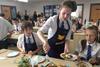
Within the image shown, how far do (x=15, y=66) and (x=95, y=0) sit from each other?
7659 mm

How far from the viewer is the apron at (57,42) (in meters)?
2.00

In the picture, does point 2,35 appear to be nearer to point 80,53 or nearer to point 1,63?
point 1,63

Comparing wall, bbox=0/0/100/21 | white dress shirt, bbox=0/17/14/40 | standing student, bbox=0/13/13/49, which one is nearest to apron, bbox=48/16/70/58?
standing student, bbox=0/13/13/49

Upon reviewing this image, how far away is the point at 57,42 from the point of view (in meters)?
2.06

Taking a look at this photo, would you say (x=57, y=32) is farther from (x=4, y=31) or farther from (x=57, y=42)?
(x=4, y=31)

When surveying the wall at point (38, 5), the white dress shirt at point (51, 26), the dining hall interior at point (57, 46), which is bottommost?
the dining hall interior at point (57, 46)

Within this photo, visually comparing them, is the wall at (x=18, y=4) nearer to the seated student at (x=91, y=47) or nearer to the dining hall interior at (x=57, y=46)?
the dining hall interior at (x=57, y=46)

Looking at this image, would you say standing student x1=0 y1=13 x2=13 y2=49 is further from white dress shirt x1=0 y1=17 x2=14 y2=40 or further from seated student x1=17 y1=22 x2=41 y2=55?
seated student x1=17 y1=22 x2=41 y2=55

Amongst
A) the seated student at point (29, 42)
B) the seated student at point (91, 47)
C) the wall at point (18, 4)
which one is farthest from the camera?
the wall at point (18, 4)

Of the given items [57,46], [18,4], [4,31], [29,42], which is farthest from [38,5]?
[57,46]

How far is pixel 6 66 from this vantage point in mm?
1652

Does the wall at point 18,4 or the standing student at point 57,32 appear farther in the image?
the wall at point 18,4

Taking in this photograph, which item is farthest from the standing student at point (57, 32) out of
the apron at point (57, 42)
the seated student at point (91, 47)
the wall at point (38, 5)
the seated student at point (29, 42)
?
the wall at point (38, 5)

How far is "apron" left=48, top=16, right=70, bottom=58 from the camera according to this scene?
6.57ft
